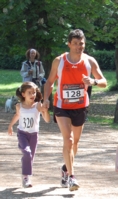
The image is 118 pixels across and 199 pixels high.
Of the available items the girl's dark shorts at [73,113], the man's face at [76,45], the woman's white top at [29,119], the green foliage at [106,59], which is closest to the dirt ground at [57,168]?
the woman's white top at [29,119]

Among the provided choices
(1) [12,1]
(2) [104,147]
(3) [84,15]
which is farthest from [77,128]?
(3) [84,15]

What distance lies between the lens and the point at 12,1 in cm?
1620

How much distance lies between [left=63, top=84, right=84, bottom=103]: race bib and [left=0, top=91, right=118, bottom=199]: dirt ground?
3.71 feet

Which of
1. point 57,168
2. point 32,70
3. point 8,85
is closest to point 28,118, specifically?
point 57,168

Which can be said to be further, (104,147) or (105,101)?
(105,101)

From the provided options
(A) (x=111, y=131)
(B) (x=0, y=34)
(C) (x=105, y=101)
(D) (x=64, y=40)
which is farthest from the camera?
(C) (x=105, y=101)

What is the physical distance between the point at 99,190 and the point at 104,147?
3.87m

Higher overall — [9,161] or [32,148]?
[32,148]

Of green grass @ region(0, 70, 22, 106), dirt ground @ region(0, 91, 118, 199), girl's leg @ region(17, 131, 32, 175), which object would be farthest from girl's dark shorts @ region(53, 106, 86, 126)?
green grass @ region(0, 70, 22, 106)

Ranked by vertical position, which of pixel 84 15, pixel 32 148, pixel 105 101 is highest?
pixel 84 15

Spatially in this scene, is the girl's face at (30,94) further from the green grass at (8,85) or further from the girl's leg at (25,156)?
the green grass at (8,85)

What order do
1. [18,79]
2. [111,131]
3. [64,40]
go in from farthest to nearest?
[18,79], [64,40], [111,131]

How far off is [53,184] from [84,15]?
10.9 metres

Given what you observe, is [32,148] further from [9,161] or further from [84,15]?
[84,15]
